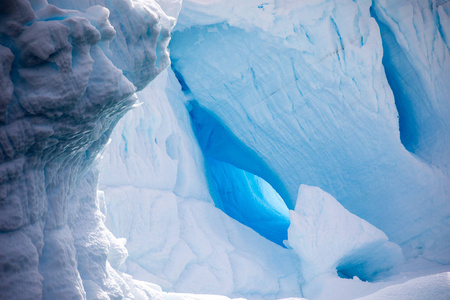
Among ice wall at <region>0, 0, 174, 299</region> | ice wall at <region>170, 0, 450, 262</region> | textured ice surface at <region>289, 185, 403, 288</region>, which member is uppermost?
ice wall at <region>170, 0, 450, 262</region>

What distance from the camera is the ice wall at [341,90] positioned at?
16.7 ft

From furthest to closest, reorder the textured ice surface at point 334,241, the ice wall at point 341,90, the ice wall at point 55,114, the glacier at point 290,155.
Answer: the ice wall at point 341,90
the textured ice surface at point 334,241
the glacier at point 290,155
the ice wall at point 55,114

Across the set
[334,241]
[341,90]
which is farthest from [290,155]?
[334,241]

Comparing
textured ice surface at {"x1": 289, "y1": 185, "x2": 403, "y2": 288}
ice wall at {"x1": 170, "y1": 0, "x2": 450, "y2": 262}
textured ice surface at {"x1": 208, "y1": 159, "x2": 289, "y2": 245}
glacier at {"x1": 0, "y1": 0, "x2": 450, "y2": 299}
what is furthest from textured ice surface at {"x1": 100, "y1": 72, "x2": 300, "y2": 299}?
textured ice surface at {"x1": 208, "y1": 159, "x2": 289, "y2": 245}

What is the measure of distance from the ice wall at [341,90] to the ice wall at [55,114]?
343 cm

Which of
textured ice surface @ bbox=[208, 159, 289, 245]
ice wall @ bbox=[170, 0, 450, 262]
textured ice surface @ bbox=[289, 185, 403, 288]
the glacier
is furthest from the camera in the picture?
textured ice surface @ bbox=[208, 159, 289, 245]

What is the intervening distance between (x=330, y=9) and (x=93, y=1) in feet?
12.9

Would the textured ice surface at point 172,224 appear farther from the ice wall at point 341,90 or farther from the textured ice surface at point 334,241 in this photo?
the ice wall at point 341,90

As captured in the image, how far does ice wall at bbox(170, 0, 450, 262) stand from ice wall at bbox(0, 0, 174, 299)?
3431mm

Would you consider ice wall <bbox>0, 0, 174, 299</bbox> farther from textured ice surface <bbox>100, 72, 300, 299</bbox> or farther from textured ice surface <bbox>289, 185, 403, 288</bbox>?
textured ice surface <bbox>289, 185, 403, 288</bbox>

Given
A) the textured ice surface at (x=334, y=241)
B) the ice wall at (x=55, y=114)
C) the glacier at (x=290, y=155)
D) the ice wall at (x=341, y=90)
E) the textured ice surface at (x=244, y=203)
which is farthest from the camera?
the textured ice surface at (x=244, y=203)

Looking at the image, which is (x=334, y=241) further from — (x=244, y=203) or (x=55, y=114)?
(x=244, y=203)

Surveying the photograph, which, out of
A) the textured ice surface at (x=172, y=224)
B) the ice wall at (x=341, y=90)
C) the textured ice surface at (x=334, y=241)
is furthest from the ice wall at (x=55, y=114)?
the ice wall at (x=341, y=90)

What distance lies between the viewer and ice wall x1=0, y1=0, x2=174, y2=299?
1.45 meters
